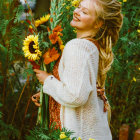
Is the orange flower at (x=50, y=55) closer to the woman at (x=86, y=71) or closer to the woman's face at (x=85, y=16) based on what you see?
the woman at (x=86, y=71)

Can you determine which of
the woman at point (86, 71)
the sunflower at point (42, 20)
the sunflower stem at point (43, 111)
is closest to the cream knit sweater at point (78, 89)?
the woman at point (86, 71)

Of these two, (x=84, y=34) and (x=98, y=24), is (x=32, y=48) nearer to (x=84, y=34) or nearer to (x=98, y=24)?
(x=84, y=34)

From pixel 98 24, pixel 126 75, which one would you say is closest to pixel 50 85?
pixel 98 24

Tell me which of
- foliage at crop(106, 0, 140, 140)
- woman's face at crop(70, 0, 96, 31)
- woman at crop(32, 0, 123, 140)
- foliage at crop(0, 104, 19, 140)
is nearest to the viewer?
woman at crop(32, 0, 123, 140)

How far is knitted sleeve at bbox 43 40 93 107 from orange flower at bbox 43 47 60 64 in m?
0.07

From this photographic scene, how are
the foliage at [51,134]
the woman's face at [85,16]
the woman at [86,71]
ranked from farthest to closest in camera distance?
the woman's face at [85,16]
the woman at [86,71]
the foliage at [51,134]

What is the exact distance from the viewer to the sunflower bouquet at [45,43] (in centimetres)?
141

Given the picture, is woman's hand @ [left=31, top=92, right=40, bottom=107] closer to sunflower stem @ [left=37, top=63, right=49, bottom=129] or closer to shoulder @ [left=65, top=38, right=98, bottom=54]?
sunflower stem @ [left=37, top=63, right=49, bottom=129]

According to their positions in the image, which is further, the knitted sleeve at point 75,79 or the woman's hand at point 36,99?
the woman's hand at point 36,99

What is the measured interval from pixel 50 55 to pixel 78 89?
0.28m

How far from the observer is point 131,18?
8.83ft

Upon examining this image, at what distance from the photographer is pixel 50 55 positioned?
143 cm

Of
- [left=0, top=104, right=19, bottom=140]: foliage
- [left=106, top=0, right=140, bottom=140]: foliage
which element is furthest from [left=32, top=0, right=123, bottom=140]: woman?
[left=106, top=0, right=140, bottom=140]: foliage

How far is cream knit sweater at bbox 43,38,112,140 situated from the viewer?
1337 mm
